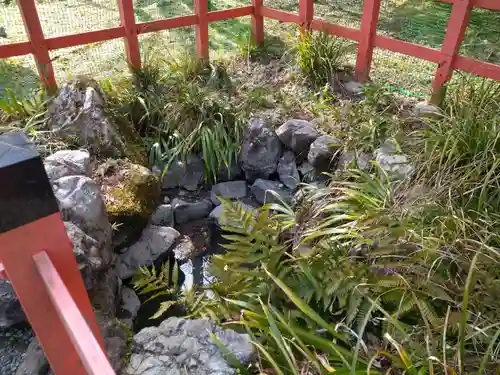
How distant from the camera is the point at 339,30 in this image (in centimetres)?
→ 395

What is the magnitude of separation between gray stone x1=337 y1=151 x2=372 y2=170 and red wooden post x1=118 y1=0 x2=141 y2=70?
7.04 feet

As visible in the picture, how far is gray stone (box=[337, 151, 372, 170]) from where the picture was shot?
2844 millimetres

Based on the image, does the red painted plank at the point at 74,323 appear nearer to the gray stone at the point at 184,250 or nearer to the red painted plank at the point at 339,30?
the gray stone at the point at 184,250

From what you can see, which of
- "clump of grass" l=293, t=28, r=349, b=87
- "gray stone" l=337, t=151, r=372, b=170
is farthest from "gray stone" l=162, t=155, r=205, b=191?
"clump of grass" l=293, t=28, r=349, b=87

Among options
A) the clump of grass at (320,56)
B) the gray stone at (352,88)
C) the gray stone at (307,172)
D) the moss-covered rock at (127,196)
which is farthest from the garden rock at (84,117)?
the gray stone at (352,88)

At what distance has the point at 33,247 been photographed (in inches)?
33.8

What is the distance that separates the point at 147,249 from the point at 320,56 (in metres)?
2.41

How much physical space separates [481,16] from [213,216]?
542 cm

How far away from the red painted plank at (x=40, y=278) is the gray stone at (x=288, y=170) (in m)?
2.57

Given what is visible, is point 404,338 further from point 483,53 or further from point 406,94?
point 483,53

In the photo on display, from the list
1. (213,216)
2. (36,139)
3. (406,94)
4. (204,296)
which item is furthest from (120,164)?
(406,94)

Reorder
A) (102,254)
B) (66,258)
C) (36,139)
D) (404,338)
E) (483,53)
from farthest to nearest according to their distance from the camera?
(483,53), (36,139), (102,254), (404,338), (66,258)

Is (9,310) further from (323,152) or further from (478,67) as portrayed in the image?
(478,67)

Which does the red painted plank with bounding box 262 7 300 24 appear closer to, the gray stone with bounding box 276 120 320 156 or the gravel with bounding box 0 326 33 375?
the gray stone with bounding box 276 120 320 156
